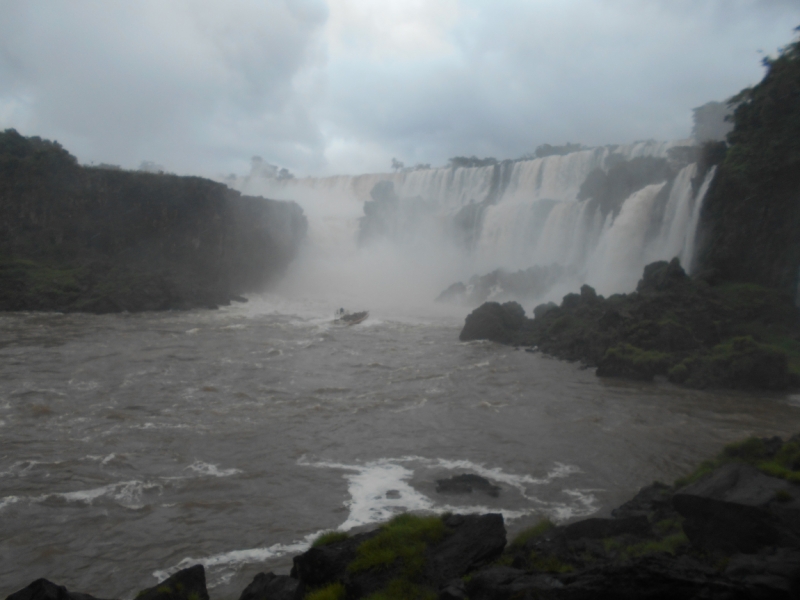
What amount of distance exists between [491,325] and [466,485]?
2044cm

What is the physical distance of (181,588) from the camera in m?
6.79

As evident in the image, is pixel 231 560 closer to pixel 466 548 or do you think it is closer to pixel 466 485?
pixel 466 548

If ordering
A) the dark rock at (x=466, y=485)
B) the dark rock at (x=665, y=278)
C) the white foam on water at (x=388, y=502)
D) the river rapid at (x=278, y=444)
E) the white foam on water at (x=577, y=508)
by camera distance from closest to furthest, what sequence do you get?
the white foam on water at (x=388, y=502) → the river rapid at (x=278, y=444) → the white foam on water at (x=577, y=508) → the dark rock at (x=466, y=485) → the dark rock at (x=665, y=278)

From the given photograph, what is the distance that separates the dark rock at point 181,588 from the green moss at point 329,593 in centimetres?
156

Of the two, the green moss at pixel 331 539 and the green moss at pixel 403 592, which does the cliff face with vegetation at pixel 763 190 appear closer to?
the green moss at pixel 331 539

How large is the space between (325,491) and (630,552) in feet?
20.9

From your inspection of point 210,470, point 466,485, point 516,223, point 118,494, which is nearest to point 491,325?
point 466,485

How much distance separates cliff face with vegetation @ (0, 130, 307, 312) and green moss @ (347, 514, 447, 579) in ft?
118

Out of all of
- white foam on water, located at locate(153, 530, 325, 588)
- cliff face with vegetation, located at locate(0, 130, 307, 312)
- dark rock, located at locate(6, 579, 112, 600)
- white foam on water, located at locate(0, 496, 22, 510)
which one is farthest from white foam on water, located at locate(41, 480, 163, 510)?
cliff face with vegetation, located at locate(0, 130, 307, 312)

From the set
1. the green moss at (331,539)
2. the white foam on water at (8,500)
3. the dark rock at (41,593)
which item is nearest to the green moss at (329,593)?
the green moss at (331,539)

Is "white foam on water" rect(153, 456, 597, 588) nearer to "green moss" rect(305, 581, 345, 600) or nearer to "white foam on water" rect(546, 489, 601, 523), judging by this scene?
"white foam on water" rect(546, 489, 601, 523)

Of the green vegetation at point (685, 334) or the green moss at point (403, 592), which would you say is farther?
the green vegetation at point (685, 334)

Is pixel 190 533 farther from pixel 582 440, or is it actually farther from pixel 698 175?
pixel 698 175

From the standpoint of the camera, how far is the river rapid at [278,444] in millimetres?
9812
